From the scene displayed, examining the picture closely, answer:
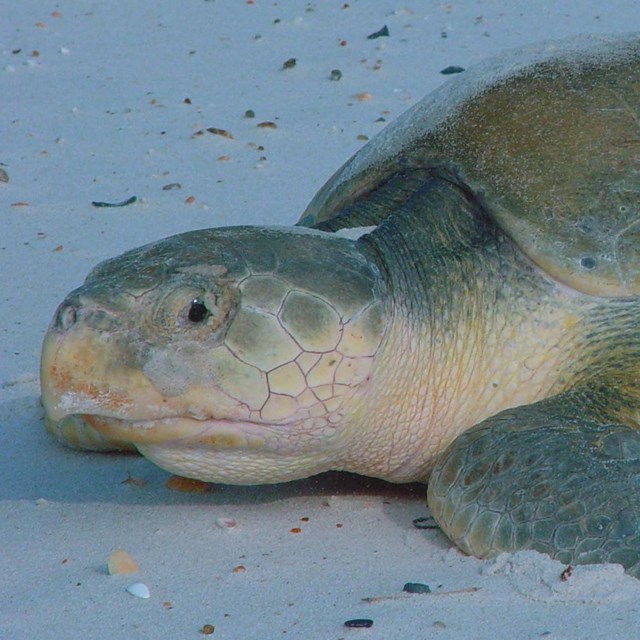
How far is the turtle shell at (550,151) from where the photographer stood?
253cm

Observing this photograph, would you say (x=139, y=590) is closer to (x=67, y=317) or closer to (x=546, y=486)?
(x=67, y=317)

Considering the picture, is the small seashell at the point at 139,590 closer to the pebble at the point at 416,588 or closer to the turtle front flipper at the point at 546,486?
the pebble at the point at 416,588

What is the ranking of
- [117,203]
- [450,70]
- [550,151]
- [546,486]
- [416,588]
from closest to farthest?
[416,588] → [546,486] → [550,151] → [117,203] → [450,70]

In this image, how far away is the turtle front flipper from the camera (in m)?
2.04

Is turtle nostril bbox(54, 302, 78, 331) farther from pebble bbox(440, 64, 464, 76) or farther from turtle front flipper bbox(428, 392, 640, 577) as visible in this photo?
pebble bbox(440, 64, 464, 76)

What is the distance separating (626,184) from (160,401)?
1086mm

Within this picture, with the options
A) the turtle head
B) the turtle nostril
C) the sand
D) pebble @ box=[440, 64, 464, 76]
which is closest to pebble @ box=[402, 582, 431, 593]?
the sand

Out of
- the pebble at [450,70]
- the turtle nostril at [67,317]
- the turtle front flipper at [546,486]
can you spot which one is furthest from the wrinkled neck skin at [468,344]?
the pebble at [450,70]

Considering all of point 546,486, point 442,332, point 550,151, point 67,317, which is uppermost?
point 550,151

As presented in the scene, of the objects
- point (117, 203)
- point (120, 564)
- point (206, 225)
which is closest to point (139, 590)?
point (120, 564)

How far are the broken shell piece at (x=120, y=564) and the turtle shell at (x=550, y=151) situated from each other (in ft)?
3.33

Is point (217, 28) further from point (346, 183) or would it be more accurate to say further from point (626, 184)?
point (626, 184)

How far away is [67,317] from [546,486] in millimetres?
891

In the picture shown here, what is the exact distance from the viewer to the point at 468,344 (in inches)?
101
